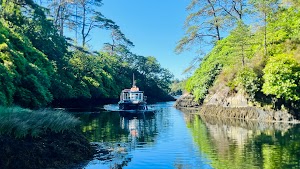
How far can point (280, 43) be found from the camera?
120ft

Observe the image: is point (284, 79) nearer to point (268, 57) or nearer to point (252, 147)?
point (268, 57)

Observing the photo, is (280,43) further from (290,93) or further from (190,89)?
(190,89)

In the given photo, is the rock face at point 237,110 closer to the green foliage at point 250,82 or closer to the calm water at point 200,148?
the green foliage at point 250,82

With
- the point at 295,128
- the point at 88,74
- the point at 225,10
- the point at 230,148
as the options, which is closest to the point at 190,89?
the point at 225,10

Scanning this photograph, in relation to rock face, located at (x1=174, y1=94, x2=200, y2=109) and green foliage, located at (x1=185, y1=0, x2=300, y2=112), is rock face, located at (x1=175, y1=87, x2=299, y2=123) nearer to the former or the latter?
green foliage, located at (x1=185, y1=0, x2=300, y2=112)

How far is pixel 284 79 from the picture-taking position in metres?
29.9

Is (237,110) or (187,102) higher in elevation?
(187,102)

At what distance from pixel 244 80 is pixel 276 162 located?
766 inches

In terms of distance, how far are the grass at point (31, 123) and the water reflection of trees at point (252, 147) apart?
6.60 m

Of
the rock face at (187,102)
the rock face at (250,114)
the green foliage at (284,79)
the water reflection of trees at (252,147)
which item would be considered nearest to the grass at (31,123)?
the water reflection of trees at (252,147)

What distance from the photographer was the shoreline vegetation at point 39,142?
1266 centimetres

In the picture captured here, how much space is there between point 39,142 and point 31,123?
2.77ft

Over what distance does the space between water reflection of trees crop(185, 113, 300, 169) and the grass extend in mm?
6604

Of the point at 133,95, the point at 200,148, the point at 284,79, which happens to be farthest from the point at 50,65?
the point at 200,148
